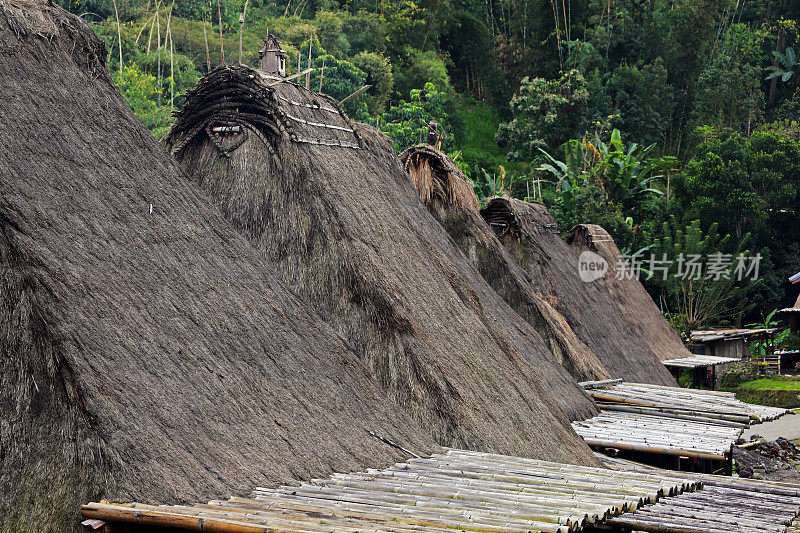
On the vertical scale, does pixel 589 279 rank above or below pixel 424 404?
below

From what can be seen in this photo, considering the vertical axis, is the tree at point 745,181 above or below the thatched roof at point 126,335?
below

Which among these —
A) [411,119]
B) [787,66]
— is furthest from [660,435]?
[787,66]

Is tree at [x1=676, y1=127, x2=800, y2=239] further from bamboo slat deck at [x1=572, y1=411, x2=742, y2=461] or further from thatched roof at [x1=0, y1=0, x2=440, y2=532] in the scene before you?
thatched roof at [x1=0, y1=0, x2=440, y2=532]

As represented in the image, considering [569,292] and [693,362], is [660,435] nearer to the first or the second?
[569,292]

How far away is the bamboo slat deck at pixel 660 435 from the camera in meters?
9.73

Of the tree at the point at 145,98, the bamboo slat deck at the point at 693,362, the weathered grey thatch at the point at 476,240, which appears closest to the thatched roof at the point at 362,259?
the weathered grey thatch at the point at 476,240

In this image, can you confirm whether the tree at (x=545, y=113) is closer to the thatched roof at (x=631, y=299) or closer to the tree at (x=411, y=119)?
the tree at (x=411, y=119)

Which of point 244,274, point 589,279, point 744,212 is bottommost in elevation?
point 744,212

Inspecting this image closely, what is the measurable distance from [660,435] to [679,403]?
92.7 inches

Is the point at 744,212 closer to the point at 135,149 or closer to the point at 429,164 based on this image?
the point at 429,164

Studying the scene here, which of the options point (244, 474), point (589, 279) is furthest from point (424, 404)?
point (589, 279)

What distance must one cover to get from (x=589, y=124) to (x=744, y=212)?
7.99 meters

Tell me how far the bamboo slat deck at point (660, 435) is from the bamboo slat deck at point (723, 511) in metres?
1.22

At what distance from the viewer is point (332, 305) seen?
8.36m
